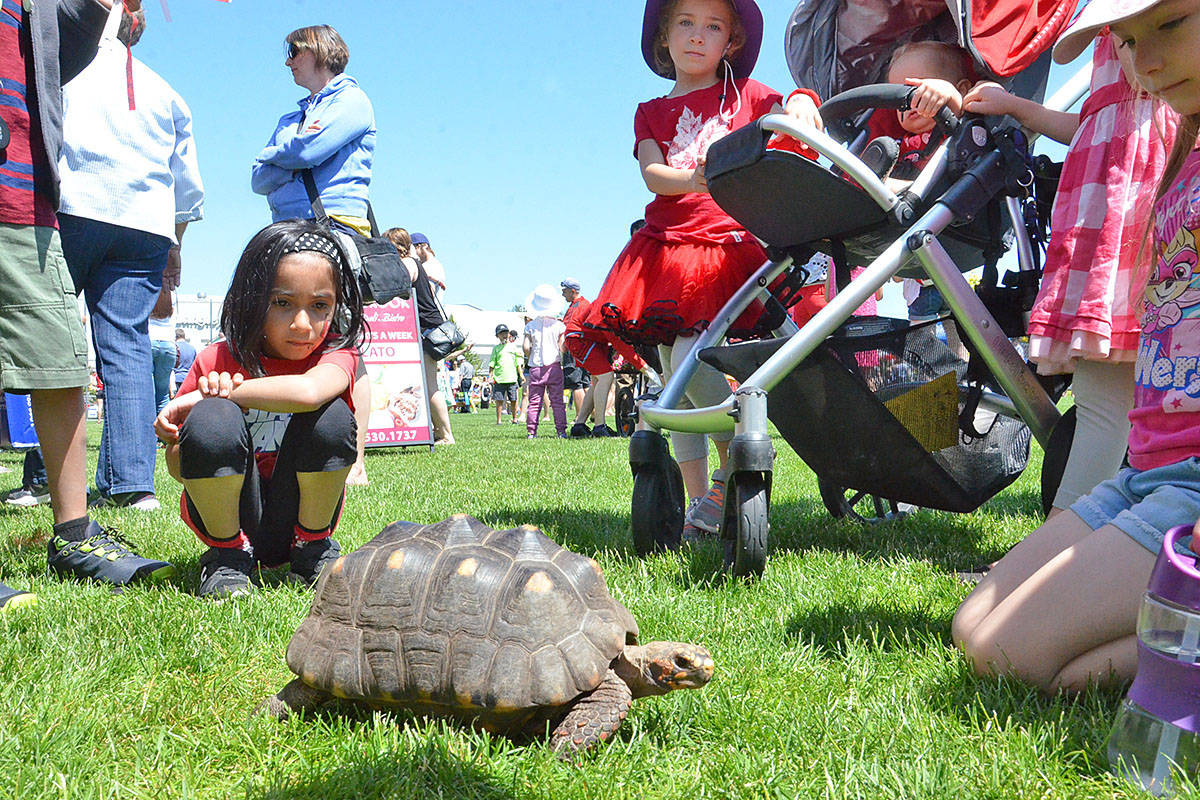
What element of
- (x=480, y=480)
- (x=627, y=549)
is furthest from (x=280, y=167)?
(x=627, y=549)

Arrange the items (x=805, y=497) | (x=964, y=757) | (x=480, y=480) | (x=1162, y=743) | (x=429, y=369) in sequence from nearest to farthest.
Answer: (x=1162, y=743) < (x=964, y=757) < (x=805, y=497) < (x=480, y=480) < (x=429, y=369)

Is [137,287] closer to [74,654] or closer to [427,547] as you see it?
[74,654]

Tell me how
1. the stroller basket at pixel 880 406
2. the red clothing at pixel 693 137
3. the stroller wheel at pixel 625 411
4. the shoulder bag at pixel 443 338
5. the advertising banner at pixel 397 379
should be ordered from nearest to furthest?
the stroller basket at pixel 880 406 < the red clothing at pixel 693 137 < the shoulder bag at pixel 443 338 < the advertising banner at pixel 397 379 < the stroller wheel at pixel 625 411

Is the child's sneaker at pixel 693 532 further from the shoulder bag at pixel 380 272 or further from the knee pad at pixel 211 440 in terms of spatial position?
the knee pad at pixel 211 440

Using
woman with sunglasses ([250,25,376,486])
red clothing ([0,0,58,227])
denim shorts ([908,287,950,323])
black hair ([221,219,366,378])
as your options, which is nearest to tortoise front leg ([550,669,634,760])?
black hair ([221,219,366,378])

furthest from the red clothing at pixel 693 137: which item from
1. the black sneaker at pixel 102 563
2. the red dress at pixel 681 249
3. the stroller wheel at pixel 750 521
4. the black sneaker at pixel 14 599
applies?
the black sneaker at pixel 14 599

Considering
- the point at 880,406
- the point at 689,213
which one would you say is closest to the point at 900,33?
the point at 689,213

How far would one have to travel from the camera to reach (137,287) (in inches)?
169

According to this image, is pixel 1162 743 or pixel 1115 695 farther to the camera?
pixel 1115 695

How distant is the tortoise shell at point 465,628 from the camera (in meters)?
1.62

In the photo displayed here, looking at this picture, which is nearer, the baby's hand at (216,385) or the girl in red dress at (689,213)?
the baby's hand at (216,385)

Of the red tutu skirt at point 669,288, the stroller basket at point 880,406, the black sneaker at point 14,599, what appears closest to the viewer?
the black sneaker at point 14,599

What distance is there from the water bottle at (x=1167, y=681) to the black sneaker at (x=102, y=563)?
2848mm

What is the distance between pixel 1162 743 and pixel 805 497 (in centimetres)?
375
